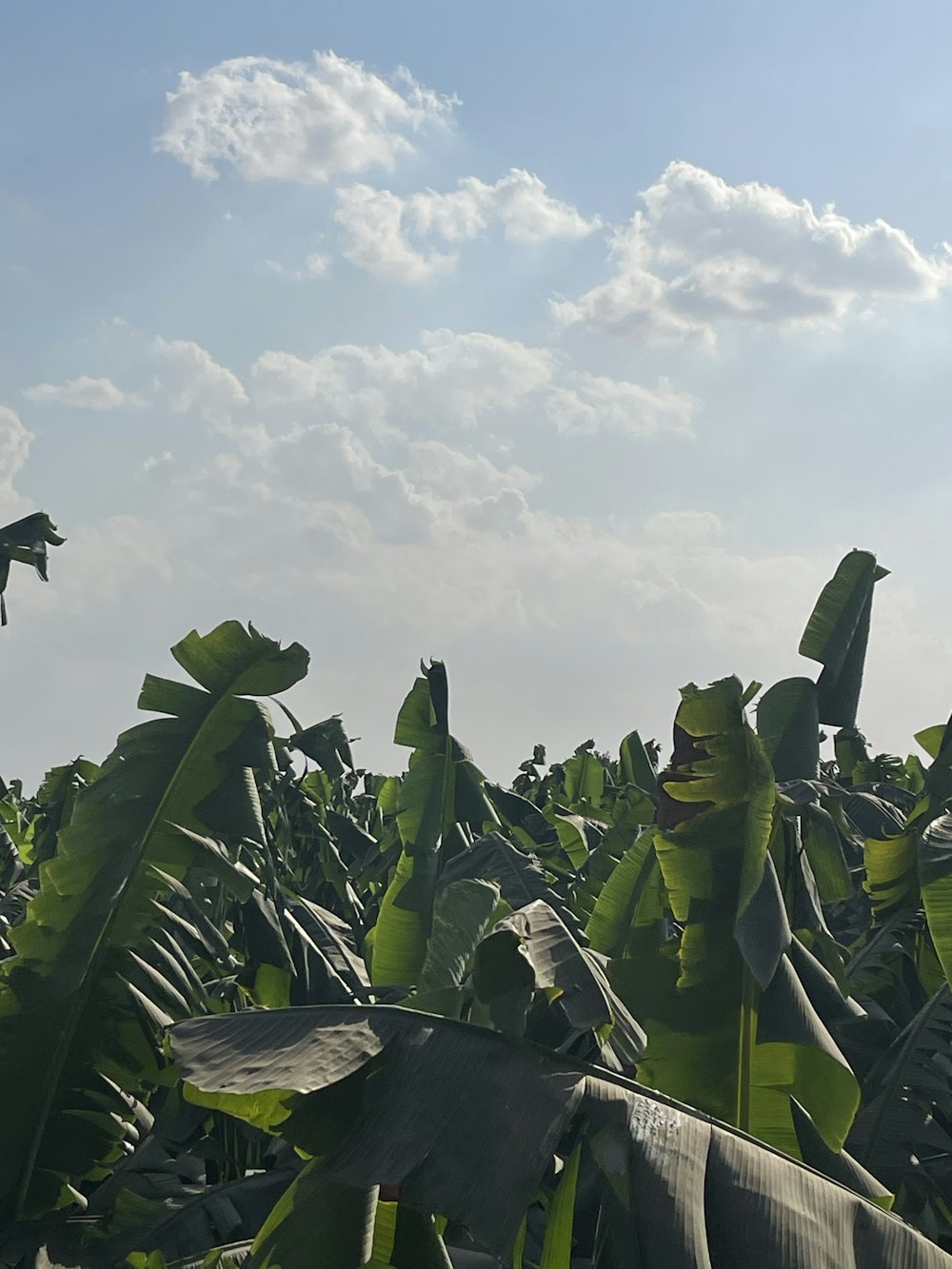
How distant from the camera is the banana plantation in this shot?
2.77 m

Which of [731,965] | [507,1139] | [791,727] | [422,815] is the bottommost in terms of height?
[507,1139]

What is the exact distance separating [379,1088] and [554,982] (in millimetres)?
500

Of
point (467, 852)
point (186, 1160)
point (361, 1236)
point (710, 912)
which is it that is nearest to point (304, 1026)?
point (361, 1236)

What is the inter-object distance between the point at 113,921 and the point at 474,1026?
6.87ft

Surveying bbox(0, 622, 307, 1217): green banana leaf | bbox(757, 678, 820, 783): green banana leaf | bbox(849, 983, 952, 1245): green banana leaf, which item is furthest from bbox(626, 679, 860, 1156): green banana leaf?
bbox(757, 678, 820, 783): green banana leaf

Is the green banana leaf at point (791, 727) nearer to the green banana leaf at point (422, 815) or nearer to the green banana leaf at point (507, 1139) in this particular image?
the green banana leaf at point (422, 815)

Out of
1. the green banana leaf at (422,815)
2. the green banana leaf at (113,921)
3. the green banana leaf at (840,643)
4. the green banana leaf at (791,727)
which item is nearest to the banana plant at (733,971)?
the green banana leaf at (422,815)

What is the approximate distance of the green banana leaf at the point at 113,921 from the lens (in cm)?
443

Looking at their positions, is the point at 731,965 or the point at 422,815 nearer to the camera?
the point at 731,965

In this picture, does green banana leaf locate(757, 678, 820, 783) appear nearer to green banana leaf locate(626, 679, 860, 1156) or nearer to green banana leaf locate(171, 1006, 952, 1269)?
green banana leaf locate(626, 679, 860, 1156)

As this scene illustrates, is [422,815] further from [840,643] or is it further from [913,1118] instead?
[913,1118]

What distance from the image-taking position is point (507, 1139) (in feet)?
8.85

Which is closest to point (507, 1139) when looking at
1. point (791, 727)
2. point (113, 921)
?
point (113, 921)

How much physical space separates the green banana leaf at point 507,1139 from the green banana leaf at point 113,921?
1704 millimetres
